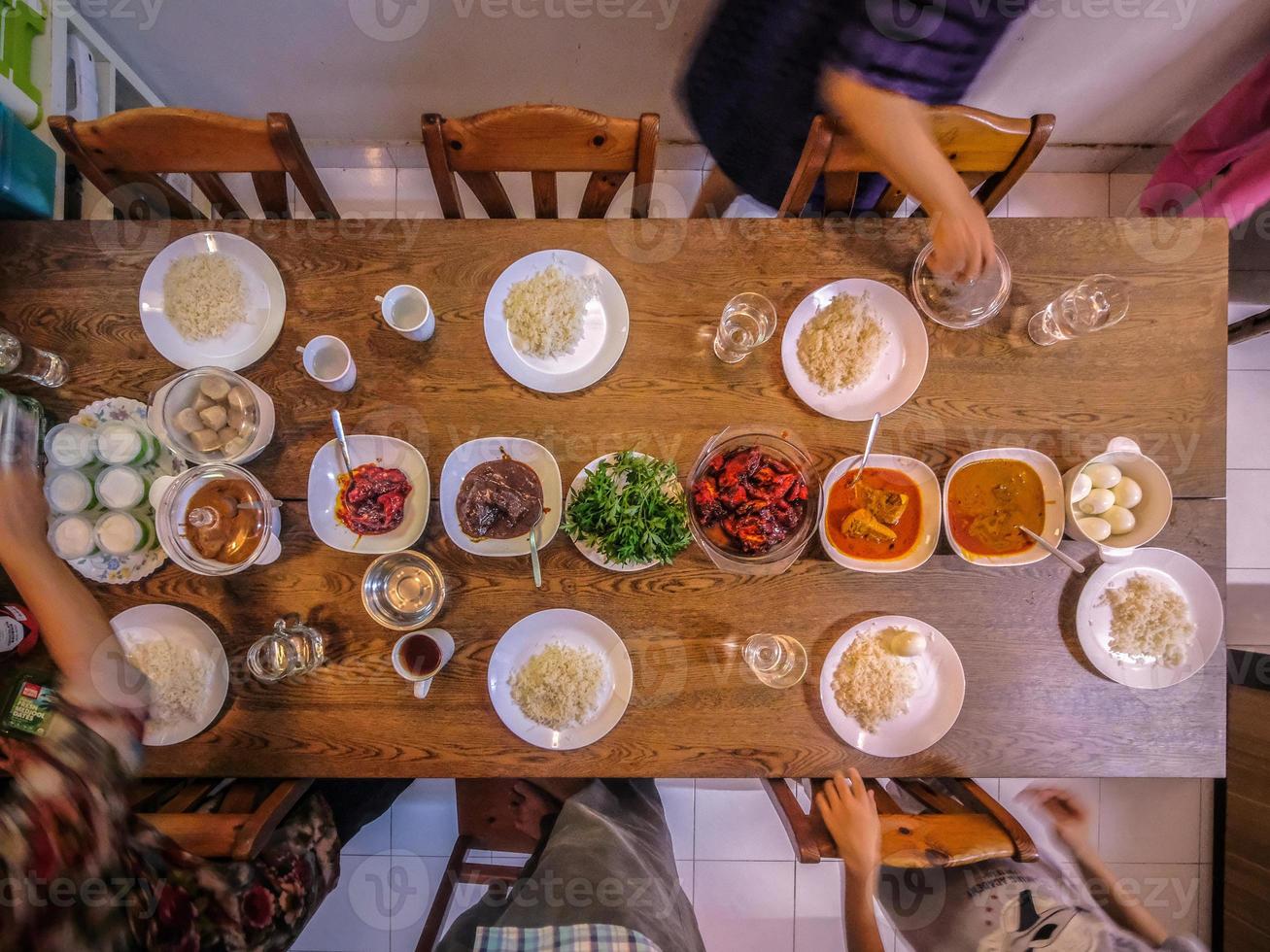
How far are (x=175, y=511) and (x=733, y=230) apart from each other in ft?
4.97

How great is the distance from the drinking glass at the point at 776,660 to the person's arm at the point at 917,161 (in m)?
1.03

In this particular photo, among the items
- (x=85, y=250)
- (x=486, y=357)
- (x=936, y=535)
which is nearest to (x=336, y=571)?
(x=486, y=357)

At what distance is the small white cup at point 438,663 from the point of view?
4.87ft

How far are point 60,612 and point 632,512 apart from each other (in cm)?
A: 135

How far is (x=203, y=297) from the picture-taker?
63.2 inches

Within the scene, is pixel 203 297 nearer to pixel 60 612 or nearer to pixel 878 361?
pixel 60 612

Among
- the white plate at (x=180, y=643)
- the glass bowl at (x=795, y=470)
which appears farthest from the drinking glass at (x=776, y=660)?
the white plate at (x=180, y=643)

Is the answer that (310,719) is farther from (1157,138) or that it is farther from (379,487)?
(1157,138)

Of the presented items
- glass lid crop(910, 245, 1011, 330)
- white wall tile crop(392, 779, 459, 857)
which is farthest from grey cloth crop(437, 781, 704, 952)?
glass lid crop(910, 245, 1011, 330)

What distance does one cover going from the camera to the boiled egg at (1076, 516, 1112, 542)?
5.06ft

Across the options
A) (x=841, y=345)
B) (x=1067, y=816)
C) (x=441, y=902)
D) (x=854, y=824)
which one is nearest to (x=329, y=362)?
(x=841, y=345)

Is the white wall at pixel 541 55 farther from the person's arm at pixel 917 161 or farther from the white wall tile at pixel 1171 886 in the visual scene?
the white wall tile at pixel 1171 886

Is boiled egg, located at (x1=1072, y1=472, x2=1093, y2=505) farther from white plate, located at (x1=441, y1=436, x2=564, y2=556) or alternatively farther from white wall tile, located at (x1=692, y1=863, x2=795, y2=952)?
white wall tile, located at (x1=692, y1=863, x2=795, y2=952)

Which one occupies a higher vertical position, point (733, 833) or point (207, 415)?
point (207, 415)
